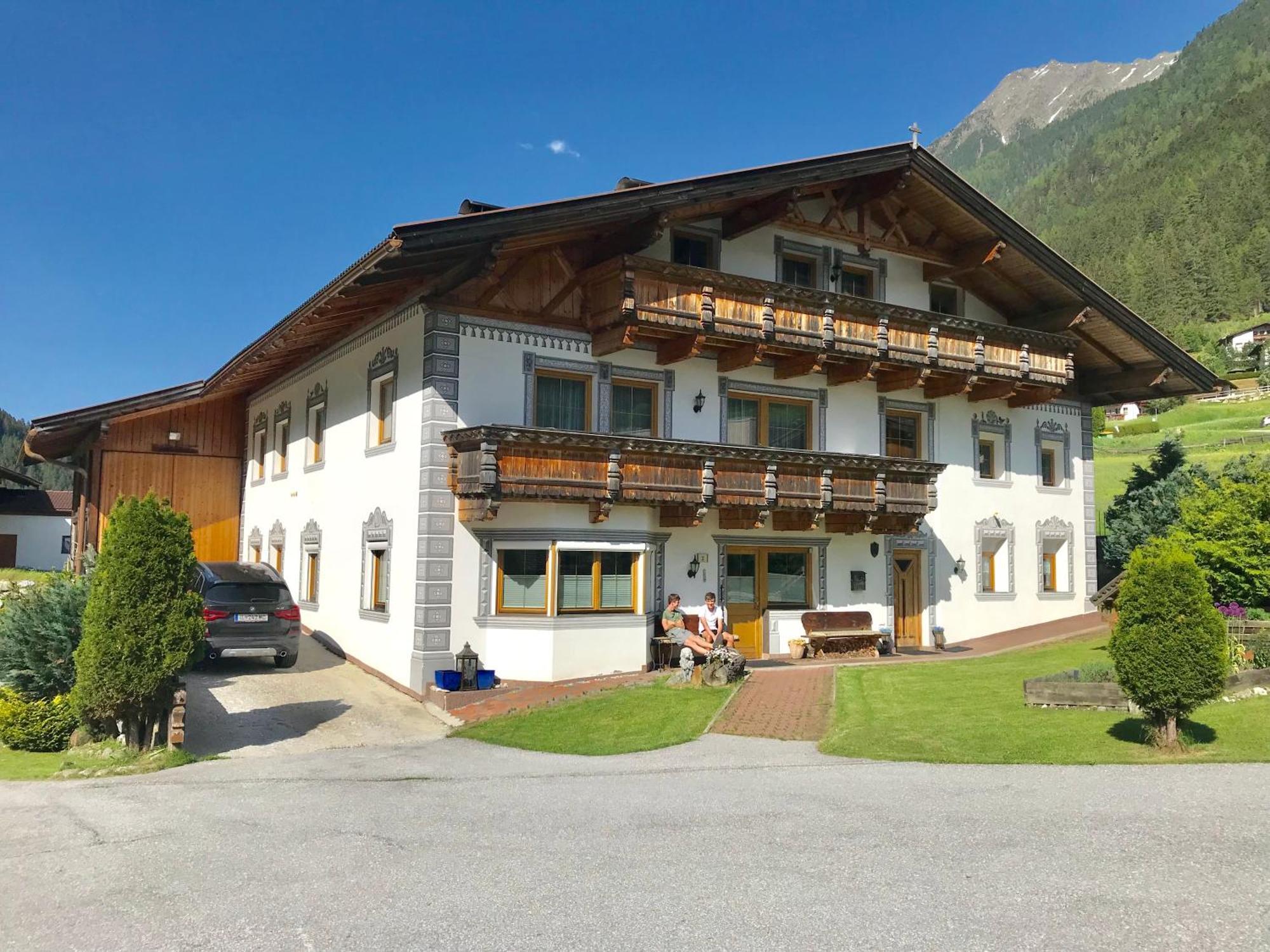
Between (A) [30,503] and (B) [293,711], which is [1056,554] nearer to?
(B) [293,711]

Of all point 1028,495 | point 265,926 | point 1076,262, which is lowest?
point 265,926

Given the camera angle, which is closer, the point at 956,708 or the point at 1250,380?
A: the point at 956,708

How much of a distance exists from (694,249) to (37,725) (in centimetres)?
1406

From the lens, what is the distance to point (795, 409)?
2202 centimetres

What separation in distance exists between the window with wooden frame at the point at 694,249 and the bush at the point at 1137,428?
224 ft

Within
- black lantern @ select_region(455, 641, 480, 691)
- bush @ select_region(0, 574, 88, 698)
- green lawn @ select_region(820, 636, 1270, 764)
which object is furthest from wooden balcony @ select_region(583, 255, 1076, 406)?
bush @ select_region(0, 574, 88, 698)

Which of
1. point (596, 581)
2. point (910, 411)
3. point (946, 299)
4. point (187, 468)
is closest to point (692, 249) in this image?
point (910, 411)

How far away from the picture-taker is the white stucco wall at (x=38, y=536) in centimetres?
4350

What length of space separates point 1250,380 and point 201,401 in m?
99.7

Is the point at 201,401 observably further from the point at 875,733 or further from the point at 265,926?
the point at 265,926

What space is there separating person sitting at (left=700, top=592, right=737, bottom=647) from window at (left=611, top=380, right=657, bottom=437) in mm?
3625

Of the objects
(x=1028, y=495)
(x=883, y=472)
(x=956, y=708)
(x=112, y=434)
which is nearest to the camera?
(x=956, y=708)

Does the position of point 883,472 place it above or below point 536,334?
below

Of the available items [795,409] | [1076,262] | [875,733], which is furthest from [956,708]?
[1076,262]
